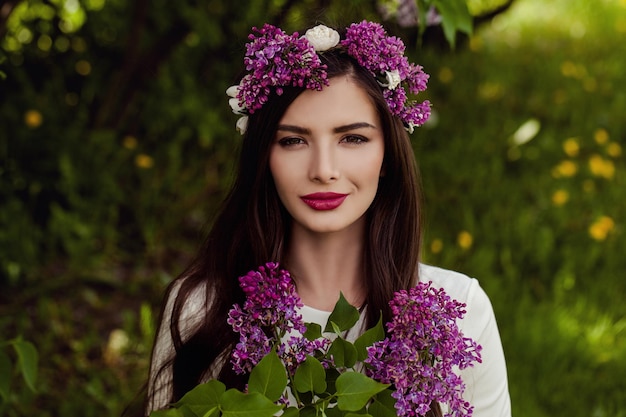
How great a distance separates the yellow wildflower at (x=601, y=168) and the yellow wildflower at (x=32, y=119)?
2178 millimetres

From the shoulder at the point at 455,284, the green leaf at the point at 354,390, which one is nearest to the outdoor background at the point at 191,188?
the shoulder at the point at 455,284

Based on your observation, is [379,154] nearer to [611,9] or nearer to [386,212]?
[386,212]

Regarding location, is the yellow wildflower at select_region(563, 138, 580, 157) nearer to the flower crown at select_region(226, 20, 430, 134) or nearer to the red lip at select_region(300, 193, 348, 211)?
the flower crown at select_region(226, 20, 430, 134)

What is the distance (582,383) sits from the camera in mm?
2689

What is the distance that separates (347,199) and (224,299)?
360mm

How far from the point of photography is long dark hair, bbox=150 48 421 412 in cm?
172

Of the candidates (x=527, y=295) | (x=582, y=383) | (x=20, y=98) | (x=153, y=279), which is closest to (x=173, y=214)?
(x=153, y=279)

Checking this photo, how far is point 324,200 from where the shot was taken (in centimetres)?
163

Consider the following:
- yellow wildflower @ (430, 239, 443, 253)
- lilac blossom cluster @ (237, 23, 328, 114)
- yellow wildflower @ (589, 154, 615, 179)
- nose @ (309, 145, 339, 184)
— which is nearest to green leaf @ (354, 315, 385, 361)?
nose @ (309, 145, 339, 184)

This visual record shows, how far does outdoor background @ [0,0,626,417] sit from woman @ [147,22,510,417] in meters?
0.57

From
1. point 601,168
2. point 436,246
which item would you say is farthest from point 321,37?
point 601,168

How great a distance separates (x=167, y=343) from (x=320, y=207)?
53cm

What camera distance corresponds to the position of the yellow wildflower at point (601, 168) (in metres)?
3.60

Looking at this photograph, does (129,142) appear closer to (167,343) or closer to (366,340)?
(167,343)
